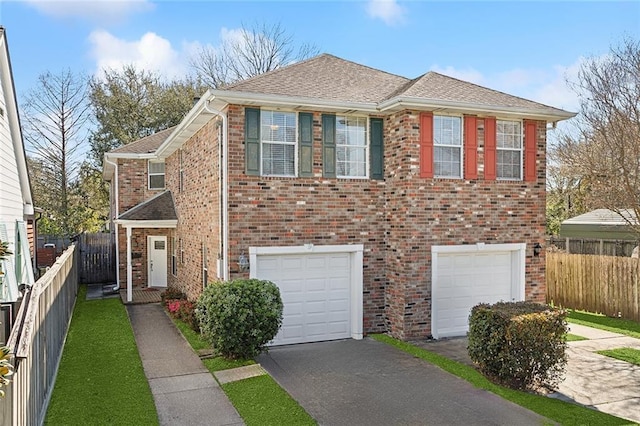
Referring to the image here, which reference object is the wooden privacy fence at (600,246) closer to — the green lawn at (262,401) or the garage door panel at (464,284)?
the garage door panel at (464,284)

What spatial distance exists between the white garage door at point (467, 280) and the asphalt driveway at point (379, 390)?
1.87 m

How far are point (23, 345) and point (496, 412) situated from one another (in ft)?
19.9

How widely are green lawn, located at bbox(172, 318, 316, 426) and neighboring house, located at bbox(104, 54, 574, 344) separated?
2.69 m

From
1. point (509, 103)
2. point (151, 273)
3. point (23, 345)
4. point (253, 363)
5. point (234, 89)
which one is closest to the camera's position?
point (23, 345)

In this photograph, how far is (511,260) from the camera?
12594 mm

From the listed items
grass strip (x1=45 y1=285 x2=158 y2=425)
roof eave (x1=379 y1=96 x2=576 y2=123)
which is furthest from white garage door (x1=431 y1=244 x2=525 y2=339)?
grass strip (x1=45 y1=285 x2=158 y2=425)

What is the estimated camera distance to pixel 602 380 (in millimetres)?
9008

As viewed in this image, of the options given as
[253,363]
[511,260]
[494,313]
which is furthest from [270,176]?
[511,260]

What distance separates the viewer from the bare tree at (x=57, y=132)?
3216cm

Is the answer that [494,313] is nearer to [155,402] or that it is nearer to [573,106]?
[155,402]

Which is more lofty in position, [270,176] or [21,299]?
A: [270,176]

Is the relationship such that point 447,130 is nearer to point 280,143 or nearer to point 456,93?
point 456,93

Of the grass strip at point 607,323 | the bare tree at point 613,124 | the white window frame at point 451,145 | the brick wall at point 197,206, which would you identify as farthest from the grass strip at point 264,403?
the bare tree at point 613,124

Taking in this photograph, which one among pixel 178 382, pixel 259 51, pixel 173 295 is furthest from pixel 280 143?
pixel 259 51
